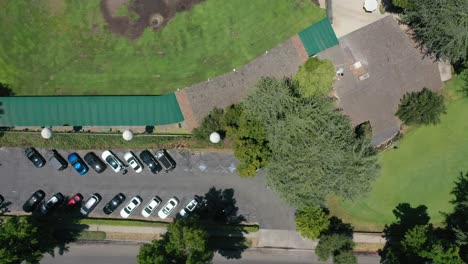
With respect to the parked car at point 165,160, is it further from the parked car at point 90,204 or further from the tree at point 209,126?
the parked car at point 90,204

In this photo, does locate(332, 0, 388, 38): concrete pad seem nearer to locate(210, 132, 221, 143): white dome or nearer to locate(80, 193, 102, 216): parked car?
locate(210, 132, 221, 143): white dome

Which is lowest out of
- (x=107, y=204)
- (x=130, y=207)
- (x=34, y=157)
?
(x=130, y=207)

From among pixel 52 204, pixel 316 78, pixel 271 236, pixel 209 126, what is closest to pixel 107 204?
pixel 52 204

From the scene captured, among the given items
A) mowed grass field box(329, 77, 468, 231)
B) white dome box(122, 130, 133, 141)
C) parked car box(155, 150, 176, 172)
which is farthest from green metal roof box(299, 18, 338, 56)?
white dome box(122, 130, 133, 141)

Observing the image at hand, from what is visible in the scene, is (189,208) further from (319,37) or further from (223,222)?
(319,37)

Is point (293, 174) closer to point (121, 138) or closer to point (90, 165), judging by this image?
point (121, 138)

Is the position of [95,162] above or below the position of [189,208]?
above

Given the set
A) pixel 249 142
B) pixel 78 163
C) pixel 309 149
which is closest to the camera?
pixel 309 149
